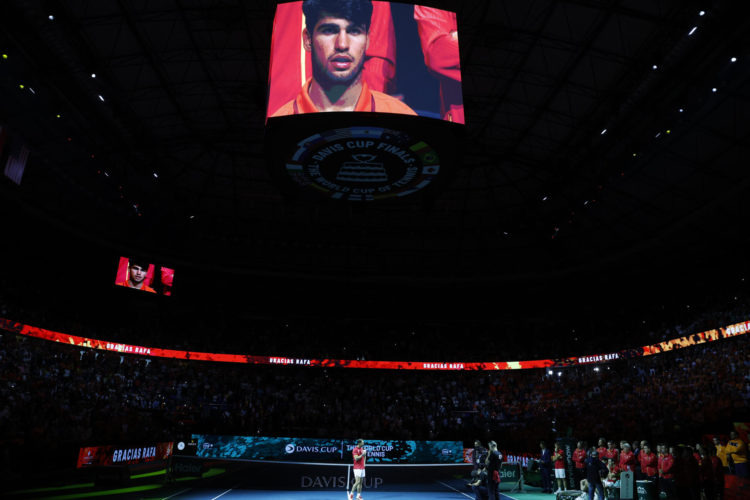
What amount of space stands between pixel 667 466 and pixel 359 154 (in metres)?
13.8

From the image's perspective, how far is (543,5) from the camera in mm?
18828

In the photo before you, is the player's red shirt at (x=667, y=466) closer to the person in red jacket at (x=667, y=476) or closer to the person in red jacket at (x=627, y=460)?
the person in red jacket at (x=667, y=476)

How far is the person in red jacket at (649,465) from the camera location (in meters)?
15.9

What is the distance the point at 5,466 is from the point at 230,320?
28.0 meters

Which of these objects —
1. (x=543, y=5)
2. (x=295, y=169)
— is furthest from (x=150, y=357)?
(x=543, y=5)

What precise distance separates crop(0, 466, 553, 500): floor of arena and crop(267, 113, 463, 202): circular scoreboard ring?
11.1m

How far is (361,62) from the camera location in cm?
1389

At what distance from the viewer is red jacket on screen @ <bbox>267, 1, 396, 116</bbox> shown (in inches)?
549

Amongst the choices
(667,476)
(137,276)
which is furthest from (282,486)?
(137,276)

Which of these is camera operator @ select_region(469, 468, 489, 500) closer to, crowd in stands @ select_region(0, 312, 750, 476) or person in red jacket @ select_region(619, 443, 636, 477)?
person in red jacket @ select_region(619, 443, 636, 477)

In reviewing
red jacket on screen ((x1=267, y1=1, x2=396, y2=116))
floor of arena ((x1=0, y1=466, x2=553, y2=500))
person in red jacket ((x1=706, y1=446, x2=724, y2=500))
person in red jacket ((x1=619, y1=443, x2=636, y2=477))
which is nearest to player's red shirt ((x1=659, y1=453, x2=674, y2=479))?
person in red jacket ((x1=619, y1=443, x2=636, y2=477))

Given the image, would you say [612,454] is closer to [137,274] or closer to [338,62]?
[338,62]

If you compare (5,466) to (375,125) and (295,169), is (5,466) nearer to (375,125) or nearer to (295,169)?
(295,169)

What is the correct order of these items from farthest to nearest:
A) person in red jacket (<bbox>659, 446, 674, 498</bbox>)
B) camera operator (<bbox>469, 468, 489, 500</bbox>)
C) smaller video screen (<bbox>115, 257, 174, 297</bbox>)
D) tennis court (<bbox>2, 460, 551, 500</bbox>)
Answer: smaller video screen (<bbox>115, 257, 174, 297</bbox>), tennis court (<bbox>2, 460, 551, 500</bbox>), person in red jacket (<bbox>659, 446, 674, 498</bbox>), camera operator (<bbox>469, 468, 489, 500</bbox>)
